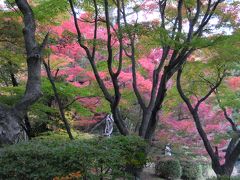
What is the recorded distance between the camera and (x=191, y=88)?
9.60 metres

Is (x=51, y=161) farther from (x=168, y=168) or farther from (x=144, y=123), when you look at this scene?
(x=168, y=168)

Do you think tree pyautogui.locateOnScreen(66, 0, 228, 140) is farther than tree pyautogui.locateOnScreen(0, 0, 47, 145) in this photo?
Yes

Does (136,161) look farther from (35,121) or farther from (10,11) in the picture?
(35,121)

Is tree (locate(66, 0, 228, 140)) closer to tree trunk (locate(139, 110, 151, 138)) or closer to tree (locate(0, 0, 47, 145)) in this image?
tree trunk (locate(139, 110, 151, 138))

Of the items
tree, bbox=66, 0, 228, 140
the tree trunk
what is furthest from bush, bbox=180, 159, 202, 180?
tree, bbox=66, 0, 228, 140

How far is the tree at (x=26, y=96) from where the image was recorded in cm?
482

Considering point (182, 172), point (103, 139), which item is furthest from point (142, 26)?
point (182, 172)

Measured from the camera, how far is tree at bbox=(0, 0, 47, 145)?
15.8 ft

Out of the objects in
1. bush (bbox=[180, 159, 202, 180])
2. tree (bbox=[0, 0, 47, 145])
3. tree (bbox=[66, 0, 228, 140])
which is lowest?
bush (bbox=[180, 159, 202, 180])

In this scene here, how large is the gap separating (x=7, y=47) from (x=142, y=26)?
3.64 metres

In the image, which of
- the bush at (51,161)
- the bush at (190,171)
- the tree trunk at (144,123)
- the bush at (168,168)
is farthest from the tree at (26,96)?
the bush at (190,171)

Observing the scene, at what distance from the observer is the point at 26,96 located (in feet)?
16.6

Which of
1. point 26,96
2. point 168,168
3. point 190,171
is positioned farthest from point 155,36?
point 190,171

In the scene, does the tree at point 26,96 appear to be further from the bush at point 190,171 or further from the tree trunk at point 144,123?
the bush at point 190,171
